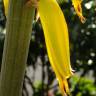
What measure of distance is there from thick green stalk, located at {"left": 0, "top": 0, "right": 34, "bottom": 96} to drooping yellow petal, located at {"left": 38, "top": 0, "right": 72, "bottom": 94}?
0.03 meters

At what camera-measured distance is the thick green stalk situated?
0.80 meters

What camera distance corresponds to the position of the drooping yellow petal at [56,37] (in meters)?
0.80

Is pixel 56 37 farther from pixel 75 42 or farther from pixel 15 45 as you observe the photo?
pixel 75 42

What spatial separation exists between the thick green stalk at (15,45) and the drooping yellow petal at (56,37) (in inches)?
1.2

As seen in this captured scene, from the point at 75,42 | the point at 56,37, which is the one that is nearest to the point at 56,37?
the point at 56,37

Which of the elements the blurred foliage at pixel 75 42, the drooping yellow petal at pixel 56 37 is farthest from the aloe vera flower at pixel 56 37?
the blurred foliage at pixel 75 42

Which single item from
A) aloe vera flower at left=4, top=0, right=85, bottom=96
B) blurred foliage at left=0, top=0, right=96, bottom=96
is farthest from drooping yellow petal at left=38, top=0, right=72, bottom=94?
blurred foliage at left=0, top=0, right=96, bottom=96

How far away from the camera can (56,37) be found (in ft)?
2.66

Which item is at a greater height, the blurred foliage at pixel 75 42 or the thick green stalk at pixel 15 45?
the thick green stalk at pixel 15 45

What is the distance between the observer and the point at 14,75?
2.76 ft

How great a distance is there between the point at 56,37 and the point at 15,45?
0.08m

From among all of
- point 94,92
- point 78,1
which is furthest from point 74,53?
point 78,1

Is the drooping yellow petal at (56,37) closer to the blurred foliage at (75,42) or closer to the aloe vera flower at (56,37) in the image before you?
the aloe vera flower at (56,37)

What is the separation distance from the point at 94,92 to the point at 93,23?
1.09 m
